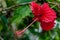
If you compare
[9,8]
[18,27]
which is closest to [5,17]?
[9,8]

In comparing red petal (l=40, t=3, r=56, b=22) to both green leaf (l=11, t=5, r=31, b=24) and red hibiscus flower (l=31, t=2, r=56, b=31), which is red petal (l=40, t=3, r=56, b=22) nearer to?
red hibiscus flower (l=31, t=2, r=56, b=31)

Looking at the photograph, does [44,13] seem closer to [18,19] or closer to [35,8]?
[35,8]

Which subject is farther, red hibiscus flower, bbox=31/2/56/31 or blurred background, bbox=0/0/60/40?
blurred background, bbox=0/0/60/40

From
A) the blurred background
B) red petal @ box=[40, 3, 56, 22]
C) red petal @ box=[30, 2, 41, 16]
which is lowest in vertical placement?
the blurred background

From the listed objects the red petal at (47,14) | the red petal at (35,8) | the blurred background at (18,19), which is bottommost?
the blurred background at (18,19)

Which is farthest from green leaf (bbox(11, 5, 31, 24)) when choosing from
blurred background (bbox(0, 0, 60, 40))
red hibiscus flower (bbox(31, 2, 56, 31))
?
red hibiscus flower (bbox(31, 2, 56, 31))

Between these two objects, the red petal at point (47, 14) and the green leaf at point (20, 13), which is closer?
the red petal at point (47, 14)

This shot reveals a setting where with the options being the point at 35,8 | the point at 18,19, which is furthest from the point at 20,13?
the point at 35,8

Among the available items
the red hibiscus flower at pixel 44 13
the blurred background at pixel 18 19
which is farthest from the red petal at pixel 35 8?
the blurred background at pixel 18 19

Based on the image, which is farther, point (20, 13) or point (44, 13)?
point (20, 13)

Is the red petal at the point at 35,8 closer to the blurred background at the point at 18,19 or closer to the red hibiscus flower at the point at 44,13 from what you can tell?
the red hibiscus flower at the point at 44,13

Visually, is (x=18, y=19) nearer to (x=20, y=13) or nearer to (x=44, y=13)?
(x=20, y=13)
